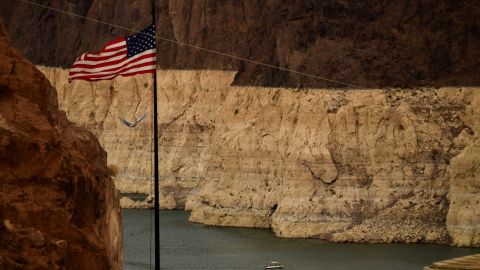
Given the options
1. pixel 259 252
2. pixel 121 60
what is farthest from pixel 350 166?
pixel 121 60

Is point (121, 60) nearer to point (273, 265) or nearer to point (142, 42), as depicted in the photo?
point (142, 42)

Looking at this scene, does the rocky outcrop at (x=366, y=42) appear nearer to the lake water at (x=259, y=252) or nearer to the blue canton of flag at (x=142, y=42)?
the lake water at (x=259, y=252)

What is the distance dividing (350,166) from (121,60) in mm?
40864

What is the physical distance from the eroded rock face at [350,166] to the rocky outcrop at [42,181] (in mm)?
44862

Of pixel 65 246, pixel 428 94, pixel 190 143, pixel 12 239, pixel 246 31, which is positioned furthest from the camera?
pixel 190 143

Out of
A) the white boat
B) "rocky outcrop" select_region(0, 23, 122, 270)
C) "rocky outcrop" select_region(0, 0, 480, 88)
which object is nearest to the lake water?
the white boat

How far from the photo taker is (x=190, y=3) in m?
93.6

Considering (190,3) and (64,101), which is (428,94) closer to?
(190,3)

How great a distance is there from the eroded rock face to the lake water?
1136mm

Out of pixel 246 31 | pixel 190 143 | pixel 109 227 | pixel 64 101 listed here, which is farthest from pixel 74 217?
pixel 64 101

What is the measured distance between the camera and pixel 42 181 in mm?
14352

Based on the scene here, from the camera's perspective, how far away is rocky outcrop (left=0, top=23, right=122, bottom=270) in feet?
45.4

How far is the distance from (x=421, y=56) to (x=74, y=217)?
2066 inches

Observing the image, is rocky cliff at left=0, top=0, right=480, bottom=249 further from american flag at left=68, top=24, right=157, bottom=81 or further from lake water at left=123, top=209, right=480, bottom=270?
american flag at left=68, top=24, right=157, bottom=81
